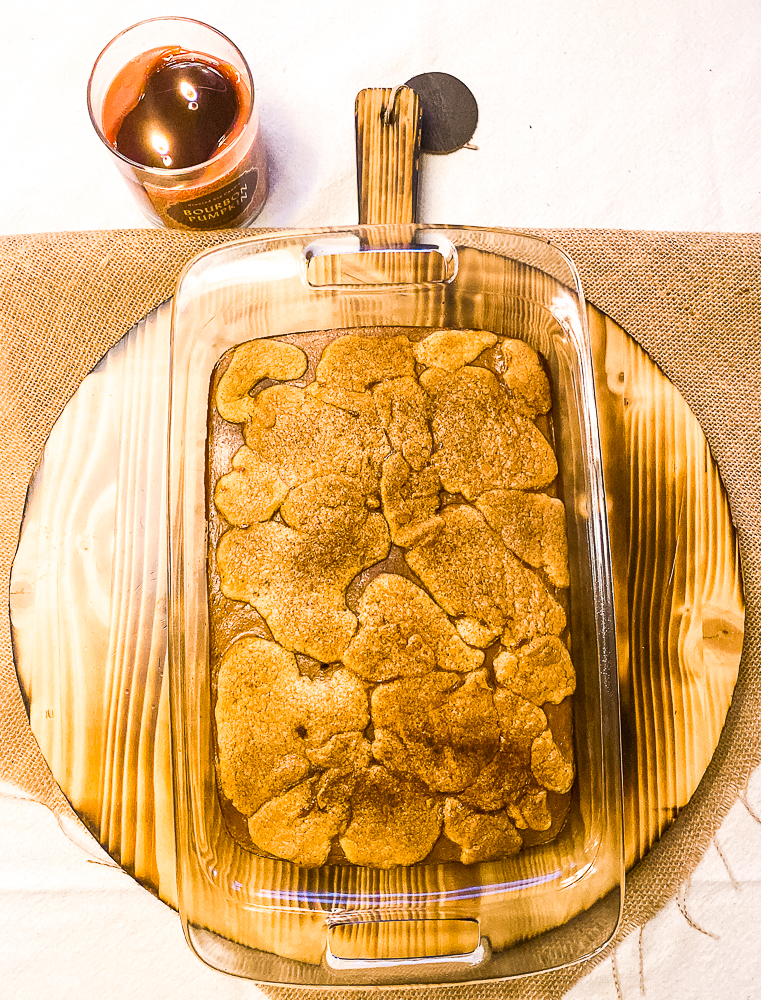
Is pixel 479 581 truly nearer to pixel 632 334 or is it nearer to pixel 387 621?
pixel 387 621

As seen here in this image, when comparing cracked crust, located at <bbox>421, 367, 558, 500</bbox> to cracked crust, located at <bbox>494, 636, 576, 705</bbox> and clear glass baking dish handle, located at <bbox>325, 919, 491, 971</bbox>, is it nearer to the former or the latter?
cracked crust, located at <bbox>494, 636, 576, 705</bbox>

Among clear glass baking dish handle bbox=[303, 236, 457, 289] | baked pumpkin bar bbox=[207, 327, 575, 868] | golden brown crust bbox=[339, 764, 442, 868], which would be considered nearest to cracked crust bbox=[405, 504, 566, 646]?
baked pumpkin bar bbox=[207, 327, 575, 868]

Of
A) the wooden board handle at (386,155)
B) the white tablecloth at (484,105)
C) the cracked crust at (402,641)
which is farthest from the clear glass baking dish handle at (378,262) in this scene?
the cracked crust at (402,641)

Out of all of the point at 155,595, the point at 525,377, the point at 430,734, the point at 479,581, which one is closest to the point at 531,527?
the point at 479,581

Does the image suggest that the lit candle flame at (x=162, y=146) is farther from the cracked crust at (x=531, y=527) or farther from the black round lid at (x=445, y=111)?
the cracked crust at (x=531, y=527)

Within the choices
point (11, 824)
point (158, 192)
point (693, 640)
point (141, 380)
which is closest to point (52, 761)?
point (11, 824)

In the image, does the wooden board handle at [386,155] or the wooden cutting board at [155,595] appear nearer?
the wooden cutting board at [155,595]
